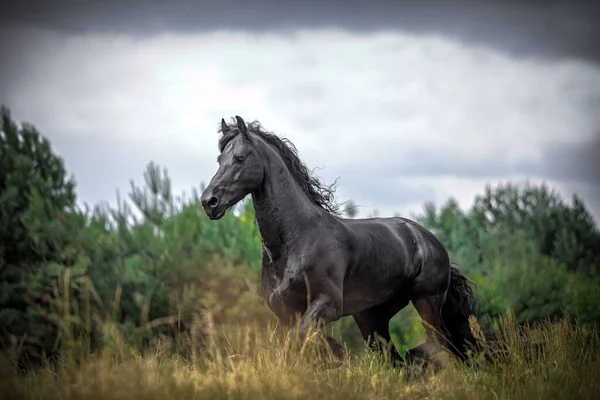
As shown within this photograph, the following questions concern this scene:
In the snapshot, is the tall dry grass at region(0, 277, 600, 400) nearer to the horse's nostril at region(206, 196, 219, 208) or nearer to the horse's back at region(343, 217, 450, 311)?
the horse's back at region(343, 217, 450, 311)

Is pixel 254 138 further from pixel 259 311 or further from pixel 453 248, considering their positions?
pixel 453 248

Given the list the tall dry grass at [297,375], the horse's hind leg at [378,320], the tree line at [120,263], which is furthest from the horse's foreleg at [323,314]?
the tree line at [120,263]

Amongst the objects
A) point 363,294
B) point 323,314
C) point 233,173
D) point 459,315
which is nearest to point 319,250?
point 323,314

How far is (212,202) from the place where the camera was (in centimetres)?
798

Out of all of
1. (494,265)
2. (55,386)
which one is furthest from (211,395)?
(494,265)

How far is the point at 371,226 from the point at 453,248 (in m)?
11.5

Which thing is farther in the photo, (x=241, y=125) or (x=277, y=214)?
(x=277, y=214)

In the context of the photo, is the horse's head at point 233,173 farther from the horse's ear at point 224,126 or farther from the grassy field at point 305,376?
the grassy field at point 305,376

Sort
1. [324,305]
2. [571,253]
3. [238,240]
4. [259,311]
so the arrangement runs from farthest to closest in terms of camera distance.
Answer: [571,253] → [238,240] → [259,311] → [324,305]

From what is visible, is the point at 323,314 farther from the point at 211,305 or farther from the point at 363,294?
the point at 211,305

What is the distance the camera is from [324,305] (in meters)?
8.27

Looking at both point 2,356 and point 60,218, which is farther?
point 60,218

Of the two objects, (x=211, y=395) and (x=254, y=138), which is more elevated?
(x=254, y=138)

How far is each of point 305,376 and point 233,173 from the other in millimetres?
2094
